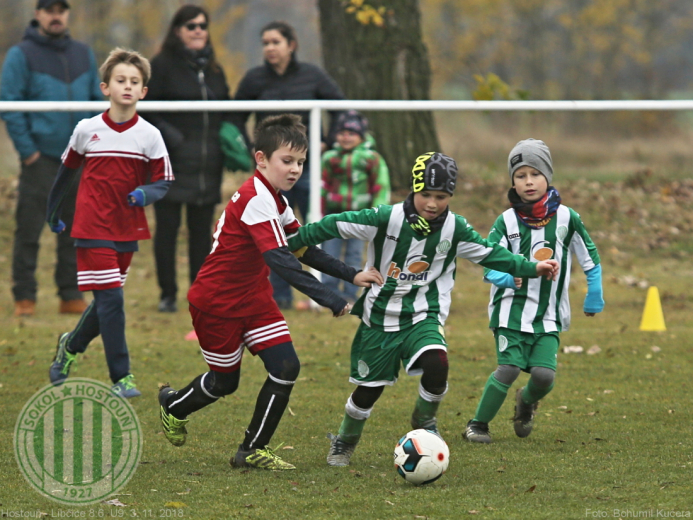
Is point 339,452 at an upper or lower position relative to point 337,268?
lower

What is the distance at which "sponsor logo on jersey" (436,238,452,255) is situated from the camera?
5.18m

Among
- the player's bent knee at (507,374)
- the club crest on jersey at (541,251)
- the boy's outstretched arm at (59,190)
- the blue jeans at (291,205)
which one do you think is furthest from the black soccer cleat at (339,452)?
the blue jeans at (291,205)

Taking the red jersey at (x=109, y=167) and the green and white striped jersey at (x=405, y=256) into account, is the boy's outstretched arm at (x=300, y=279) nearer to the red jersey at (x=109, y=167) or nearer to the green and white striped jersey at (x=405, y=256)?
the green and white striped jersey at (x=405, y=256)

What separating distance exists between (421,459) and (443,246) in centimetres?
112

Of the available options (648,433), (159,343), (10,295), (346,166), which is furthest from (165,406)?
(10,295)

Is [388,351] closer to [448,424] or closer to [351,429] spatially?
[351,429]

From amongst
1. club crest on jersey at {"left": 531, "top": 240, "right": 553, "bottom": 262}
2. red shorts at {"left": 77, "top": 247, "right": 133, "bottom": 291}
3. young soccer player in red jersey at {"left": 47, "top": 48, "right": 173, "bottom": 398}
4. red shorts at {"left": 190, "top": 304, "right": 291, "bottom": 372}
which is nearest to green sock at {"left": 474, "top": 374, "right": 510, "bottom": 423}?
club crest on jersey at {"left": 531, "top": 240, "right": 553, "bottom": 262}

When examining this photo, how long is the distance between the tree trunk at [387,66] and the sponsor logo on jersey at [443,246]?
26.7ft

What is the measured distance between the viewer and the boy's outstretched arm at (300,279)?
4.73 metres

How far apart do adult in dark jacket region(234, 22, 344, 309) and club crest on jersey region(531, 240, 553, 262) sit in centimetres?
433

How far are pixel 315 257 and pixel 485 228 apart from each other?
6.43 m

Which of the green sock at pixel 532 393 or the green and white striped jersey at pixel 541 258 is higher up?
the green and white striped jersey at pixel 541 258

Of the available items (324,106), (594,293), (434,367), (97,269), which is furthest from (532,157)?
(324,106)

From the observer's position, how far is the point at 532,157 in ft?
18.6
